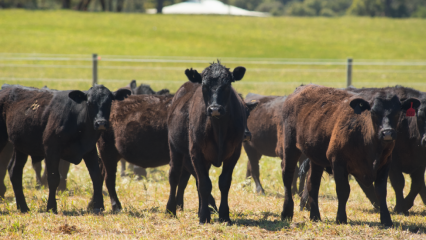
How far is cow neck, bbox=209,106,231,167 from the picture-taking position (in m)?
6.19

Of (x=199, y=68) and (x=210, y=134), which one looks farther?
(x=199, y=68)

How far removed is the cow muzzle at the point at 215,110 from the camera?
5.66m

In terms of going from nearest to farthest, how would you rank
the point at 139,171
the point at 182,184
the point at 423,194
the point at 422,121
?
the point at 422,121 → the point at 182,184 → the point at 423,194 → the point at 139,171

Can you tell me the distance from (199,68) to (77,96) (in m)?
20.7

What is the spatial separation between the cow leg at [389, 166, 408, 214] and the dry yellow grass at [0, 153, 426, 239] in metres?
0.26

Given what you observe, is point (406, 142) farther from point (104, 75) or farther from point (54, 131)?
point (104, 75)

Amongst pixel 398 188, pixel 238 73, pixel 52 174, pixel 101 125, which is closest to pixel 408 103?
pixel 398 188

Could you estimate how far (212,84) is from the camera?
6023mm

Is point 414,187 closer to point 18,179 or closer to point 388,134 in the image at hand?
point 388,134

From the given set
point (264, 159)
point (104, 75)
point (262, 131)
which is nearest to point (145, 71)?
point (104, 75)

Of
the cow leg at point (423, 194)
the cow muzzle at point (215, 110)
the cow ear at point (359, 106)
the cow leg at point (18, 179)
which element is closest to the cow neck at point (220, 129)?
the cow muzzle at point (215, 110)

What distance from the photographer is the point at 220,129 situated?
20.4 feet

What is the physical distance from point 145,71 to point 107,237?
22986 millimetres

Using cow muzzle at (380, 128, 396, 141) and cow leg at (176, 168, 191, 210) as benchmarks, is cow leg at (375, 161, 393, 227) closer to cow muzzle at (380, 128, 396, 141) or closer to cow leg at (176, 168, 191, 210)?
cow muzzle at (380, 128, 396, 141)
